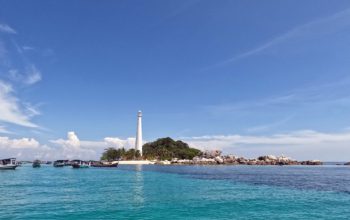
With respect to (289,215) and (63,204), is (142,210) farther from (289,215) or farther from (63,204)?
(289,215)

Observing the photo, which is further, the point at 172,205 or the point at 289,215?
the point at 172,205

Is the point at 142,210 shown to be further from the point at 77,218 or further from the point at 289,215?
the point at 289,215

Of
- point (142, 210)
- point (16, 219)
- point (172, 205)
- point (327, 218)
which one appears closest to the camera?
point (16, 219)

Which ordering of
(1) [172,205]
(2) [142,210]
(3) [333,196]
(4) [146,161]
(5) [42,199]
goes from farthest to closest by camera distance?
(4) [146,161], (3) [333,196], (5) [42,199], (1) [172,205], (2) [142,210]

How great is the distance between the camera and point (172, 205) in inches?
1483

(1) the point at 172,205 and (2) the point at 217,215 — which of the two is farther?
(1) the point at 172,205

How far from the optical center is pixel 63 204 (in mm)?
38094

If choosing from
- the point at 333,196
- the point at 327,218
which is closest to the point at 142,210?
the point at 327,218

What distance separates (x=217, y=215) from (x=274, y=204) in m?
10.0

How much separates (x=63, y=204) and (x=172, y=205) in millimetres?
12461

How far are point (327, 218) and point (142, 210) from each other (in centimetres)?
1795

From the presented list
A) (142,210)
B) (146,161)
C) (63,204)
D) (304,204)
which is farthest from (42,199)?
(146,161)

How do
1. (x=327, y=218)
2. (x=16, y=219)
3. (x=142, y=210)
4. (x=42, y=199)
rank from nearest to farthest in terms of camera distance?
(x=16, y=219) → (x=327, y=218) → (x=142, y=210) → (x=42, y=199)

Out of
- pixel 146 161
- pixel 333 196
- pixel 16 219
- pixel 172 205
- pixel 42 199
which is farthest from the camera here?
pixel 146 161
